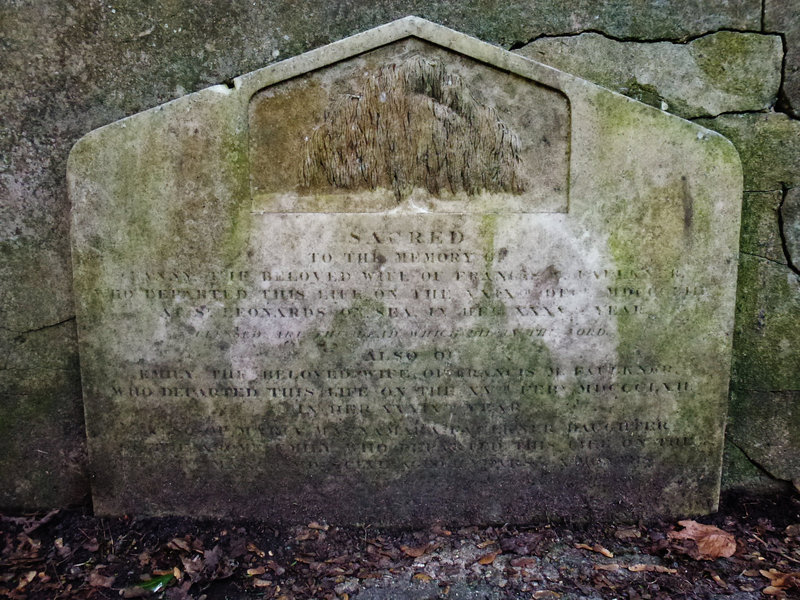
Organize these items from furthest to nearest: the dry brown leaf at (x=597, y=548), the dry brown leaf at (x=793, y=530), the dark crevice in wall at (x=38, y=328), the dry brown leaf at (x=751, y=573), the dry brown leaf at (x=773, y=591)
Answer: the dark crevice in wall at (x=38, y=328)
the dry brown leaf at (x=793, y=530)
the dry brown leaf at (x=597, y=548)
the dry brown leaf at (x=751, y=573)
the dry brown leaf at (x=773, y=591)

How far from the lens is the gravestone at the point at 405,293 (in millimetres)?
2201

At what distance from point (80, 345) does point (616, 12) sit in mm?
2959

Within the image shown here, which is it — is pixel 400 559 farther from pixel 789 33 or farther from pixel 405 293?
pixel 789 33

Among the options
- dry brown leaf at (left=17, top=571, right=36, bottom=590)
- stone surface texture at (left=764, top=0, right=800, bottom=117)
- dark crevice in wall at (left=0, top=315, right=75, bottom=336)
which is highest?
stone surface texture at (left=764, top=0, right=800, bottom=117)

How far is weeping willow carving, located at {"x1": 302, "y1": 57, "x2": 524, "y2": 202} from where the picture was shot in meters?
2.20

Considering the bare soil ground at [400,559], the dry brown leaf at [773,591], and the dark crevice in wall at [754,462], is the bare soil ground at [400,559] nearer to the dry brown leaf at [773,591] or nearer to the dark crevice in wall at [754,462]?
the dry brown leaf at [773,591]

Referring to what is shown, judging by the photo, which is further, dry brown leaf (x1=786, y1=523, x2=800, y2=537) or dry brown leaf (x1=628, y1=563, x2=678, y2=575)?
dry brown leaf (x1=786, y1=523, x2=800, y2=537)

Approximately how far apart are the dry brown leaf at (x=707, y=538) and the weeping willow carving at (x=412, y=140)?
1.73 metres

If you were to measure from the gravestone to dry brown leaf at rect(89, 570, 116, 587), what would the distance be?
327mm

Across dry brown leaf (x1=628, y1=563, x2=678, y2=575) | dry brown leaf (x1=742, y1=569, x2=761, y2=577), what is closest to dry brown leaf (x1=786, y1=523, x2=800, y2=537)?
dry brown leaf (x1=742, y1=569, x2=761, y2=577)

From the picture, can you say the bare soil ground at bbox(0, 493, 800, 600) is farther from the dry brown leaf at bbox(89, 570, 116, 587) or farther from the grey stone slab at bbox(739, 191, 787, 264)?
the grey stone slab at bbox(739, 191, 787, 264)

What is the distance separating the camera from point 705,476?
2.42 m

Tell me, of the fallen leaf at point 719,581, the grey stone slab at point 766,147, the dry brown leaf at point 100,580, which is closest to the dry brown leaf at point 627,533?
the fallen leaf at point 719,581

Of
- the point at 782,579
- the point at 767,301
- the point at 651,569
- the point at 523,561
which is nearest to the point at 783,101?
the point at 767,301
